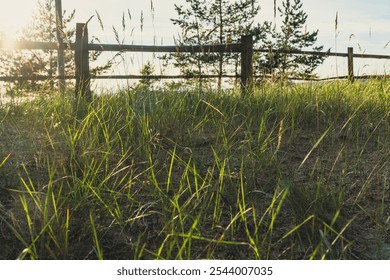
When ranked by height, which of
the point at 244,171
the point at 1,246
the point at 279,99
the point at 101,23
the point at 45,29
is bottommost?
the point at 1,246

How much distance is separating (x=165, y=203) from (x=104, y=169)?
578 millimetres

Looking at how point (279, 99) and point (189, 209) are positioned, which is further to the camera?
point (279, 99)

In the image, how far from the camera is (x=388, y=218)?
2.12 metres

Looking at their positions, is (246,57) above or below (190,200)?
above

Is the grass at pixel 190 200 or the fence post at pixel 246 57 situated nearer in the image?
the grass at pixel 190 200

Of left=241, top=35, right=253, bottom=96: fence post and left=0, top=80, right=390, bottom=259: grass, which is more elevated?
left=241, top=35, right=253, bottom=96: fence post

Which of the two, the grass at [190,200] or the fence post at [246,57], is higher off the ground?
the fence post at [246,57]

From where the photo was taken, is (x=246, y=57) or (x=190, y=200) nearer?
(x=190, y=200)

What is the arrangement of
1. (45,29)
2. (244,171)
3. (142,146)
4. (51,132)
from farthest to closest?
(45,29), (51,132), (142,146), (244,171)

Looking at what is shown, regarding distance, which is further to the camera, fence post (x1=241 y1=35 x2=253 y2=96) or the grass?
fence post (x1=241 y1=35 x2=253 y2=96)
